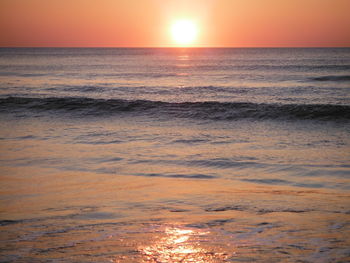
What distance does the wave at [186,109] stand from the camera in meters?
16.8

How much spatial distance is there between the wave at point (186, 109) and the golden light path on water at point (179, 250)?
12236mm

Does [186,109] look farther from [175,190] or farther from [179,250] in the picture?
[179,250]

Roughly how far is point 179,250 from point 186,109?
1443cm

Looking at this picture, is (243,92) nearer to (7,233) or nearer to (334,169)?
(334,169)

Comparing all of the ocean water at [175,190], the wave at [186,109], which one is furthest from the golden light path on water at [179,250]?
the wave at [186,109]

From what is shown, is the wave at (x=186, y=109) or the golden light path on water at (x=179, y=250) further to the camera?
the wave at (x=186, y=109)

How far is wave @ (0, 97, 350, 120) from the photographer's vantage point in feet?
55.3

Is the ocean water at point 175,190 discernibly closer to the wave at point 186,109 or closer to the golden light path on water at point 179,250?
the golden light path on water at point 179,250

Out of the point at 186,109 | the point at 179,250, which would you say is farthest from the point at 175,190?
the point at 186,109

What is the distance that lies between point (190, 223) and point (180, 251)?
2.93 ft

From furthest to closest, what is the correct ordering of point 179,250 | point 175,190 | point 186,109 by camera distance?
point 186,109, point 175,190, point 179,250

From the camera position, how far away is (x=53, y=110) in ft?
61.8

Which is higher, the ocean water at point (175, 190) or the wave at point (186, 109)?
the wave at point (186, 109)

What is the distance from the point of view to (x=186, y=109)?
18547 mm
